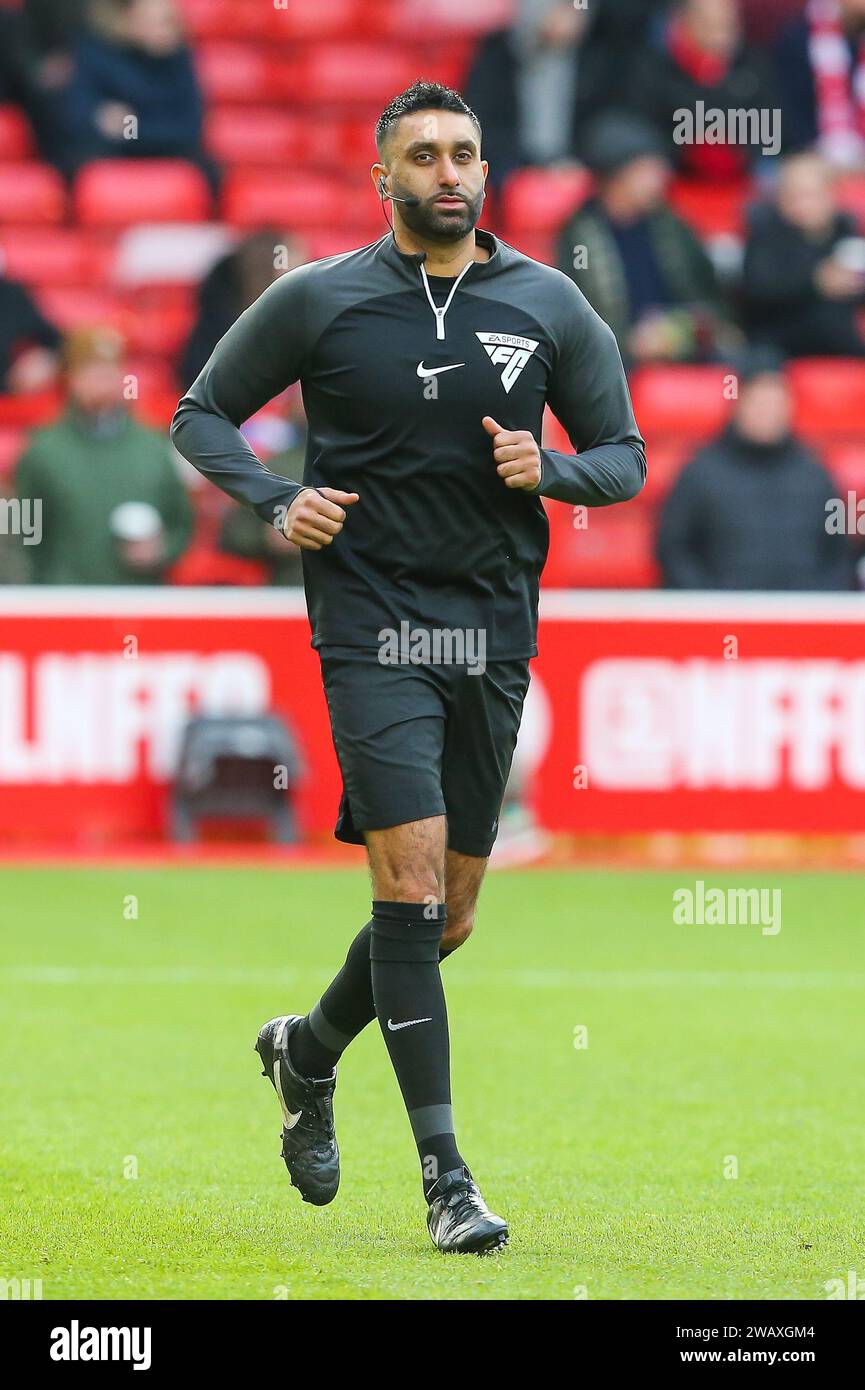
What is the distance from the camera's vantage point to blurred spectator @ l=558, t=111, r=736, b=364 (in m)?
15.0

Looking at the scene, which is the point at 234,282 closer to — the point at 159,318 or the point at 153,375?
the point at 153,375

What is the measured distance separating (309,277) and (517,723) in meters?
1.09

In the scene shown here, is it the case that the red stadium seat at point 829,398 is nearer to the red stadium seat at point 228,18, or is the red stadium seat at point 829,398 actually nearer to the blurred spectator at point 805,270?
the blurred spectator at point 805,270

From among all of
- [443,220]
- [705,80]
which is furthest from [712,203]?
[443,220]

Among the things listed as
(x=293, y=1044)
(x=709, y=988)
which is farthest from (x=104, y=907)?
(x=293, y=1044)

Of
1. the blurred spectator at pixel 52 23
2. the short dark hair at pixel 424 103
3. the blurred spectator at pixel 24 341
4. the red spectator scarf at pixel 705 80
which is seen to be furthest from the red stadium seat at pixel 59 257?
the short dark hair at pixel 424 103

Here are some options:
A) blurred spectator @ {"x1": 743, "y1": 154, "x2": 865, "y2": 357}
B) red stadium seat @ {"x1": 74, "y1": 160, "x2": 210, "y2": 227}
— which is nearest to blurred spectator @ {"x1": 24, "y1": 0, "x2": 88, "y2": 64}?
red stadium seat @ {"x1": 74, "y1": 160, "x2": 210, "y2": 227}

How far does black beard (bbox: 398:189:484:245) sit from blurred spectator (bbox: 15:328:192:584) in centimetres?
802

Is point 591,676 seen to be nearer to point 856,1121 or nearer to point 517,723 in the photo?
point 856,1121

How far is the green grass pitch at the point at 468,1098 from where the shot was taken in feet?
16.0

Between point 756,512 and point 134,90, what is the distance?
6.26 m

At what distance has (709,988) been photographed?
912 centimetres

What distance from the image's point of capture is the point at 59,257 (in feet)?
58.1

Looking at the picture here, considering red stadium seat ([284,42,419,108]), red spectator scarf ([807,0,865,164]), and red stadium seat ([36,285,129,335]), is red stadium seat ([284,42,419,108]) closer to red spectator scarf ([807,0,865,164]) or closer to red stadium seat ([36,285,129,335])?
red stadium seat ([36,285,129,335])
